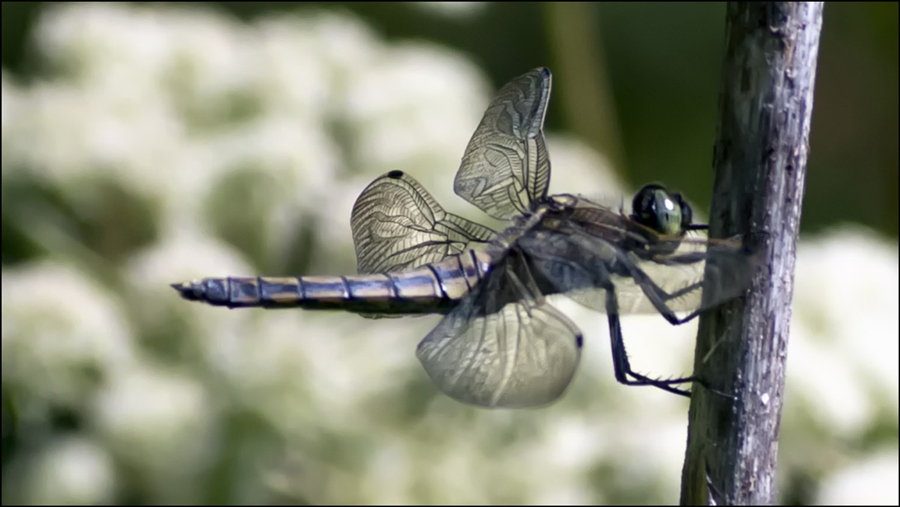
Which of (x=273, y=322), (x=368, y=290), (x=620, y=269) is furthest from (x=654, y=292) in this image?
(x=273, y=322)

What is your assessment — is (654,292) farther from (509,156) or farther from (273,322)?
(273,322)

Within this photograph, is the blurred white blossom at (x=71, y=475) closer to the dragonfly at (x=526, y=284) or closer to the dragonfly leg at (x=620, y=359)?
the dragonfly at (x=526, y=284)

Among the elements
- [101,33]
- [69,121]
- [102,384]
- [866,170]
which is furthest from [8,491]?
[866,170]

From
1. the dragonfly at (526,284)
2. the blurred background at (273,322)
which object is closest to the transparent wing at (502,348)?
the dragonfly at (526,284)

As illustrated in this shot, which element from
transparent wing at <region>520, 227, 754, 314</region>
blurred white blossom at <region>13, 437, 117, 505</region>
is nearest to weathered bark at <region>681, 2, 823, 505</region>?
transparent wing at <region>520, 227, 754, 314</region>

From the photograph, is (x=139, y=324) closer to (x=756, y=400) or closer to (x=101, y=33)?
(x=101, y=33)
